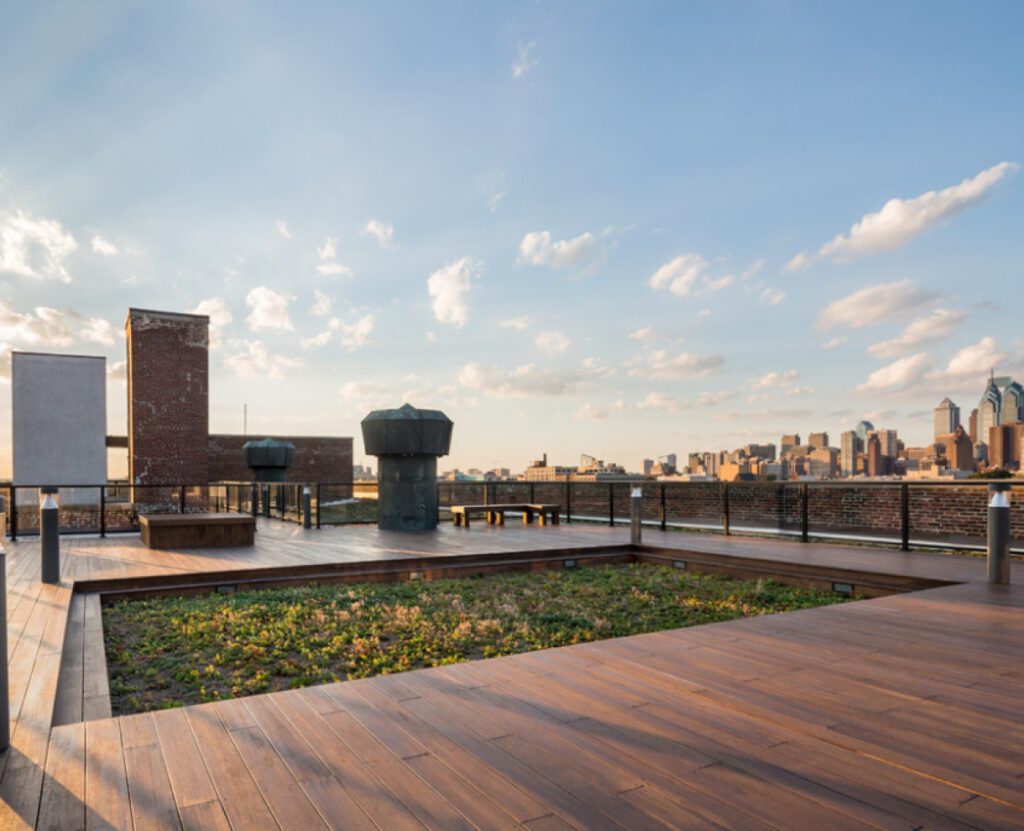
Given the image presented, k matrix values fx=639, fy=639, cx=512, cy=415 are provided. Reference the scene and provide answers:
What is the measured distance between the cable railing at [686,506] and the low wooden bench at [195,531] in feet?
2.62

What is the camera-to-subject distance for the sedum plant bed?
12.4 ft

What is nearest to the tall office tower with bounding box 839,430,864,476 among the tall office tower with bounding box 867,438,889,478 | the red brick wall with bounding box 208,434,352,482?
the tall office tower with bounding box 867,438,889,478

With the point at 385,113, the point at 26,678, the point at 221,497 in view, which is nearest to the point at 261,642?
the point at 26,678

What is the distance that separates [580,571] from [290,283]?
7.36 meters

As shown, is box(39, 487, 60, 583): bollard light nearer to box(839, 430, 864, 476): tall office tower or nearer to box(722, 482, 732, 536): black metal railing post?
box(722, 482, 732, 536): black metal railing post

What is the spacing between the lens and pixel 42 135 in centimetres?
855

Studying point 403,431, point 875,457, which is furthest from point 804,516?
point 875,457

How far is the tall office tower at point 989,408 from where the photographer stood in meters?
97.9

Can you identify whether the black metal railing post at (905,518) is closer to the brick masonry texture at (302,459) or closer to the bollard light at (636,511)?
the bollard light at (636,511)

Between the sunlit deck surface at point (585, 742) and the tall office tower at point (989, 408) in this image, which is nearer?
the sunlit deck surface at point (585, 742)

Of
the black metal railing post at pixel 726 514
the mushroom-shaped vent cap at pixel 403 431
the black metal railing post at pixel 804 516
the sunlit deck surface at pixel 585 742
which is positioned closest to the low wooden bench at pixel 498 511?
the mushroom-shaped vent cap at pixel 403 431

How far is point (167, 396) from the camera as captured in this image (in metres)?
19.5

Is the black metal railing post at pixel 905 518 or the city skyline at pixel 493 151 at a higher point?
the city skyline at pixel 493 151

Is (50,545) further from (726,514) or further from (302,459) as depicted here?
(302,459)
